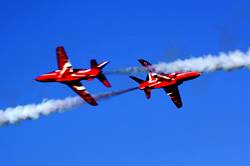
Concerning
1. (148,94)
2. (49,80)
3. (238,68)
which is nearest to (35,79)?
(49,80)

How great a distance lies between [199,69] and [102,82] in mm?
12903

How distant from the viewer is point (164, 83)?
655ft

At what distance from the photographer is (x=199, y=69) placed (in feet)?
634

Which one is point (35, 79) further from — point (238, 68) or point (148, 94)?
point (238, 68)

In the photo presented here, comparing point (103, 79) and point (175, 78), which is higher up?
point (103, 79)

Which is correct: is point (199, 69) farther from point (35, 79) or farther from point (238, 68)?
point (35, 79)

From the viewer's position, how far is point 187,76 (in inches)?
7712

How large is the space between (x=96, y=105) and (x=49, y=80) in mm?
6970

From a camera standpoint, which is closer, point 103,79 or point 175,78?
point 103,79

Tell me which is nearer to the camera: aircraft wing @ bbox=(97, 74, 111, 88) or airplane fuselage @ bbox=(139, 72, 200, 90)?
airplane fuselage @ bbox=(139, 72, 200, 90)

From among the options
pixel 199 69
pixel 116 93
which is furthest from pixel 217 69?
pixel 116 93

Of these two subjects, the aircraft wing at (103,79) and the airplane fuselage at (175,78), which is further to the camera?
the aircraft wing at (103,79)

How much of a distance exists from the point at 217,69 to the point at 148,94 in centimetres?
1214

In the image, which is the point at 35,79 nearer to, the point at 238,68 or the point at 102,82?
the point at 102,82
